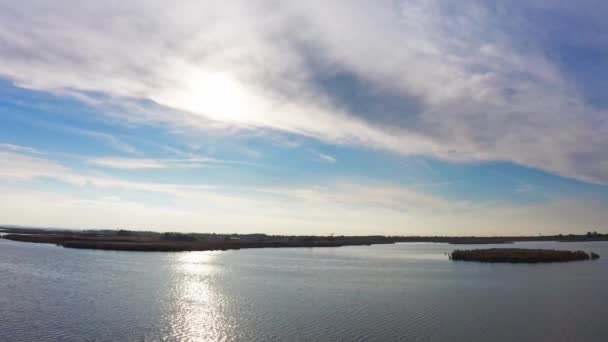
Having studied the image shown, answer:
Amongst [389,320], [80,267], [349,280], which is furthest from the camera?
[80,267]

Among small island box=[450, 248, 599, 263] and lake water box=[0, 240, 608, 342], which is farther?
small island box=[450, 248, 599, 263]

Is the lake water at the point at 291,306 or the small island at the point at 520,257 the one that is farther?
the small island at the point at 520,257

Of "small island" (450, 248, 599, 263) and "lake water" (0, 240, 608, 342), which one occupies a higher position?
"small island" (450, 248, 599, 263)

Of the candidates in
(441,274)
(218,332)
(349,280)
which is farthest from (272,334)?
(441,274)

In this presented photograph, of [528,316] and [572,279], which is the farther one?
[572,279]

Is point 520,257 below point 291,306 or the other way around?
the other way around

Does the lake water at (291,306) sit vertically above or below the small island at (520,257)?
below

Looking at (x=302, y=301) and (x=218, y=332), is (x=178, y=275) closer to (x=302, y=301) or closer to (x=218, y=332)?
(x=302, y=301)

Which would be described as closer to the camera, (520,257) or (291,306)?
(291,306)
